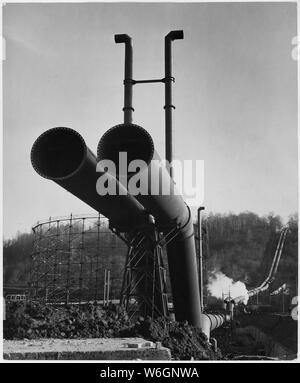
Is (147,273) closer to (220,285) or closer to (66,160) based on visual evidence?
(66,160)

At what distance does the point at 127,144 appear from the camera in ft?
32.6

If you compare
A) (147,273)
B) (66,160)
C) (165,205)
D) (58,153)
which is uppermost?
(58,153)

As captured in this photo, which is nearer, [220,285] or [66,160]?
[66,160]

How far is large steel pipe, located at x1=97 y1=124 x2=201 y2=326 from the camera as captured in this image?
9898mm

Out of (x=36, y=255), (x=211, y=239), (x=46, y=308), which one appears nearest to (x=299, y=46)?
(x=46, y=308)

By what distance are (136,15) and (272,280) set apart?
4056 cm

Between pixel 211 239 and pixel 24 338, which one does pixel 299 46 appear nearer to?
pixel 24 338

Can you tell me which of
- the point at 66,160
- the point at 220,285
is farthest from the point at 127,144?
the point at 220,285

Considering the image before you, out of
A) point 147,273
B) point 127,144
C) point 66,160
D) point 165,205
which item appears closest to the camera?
point 66,160

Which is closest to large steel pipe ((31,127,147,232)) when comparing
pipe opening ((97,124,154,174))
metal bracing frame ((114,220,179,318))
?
pipe opening ((97,124,154,174))

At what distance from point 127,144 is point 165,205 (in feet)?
9.90

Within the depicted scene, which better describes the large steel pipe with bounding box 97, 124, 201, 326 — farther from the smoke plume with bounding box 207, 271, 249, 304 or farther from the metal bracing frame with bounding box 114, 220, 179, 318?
the smoke plume with bounding box 207, 271, 249, 304
